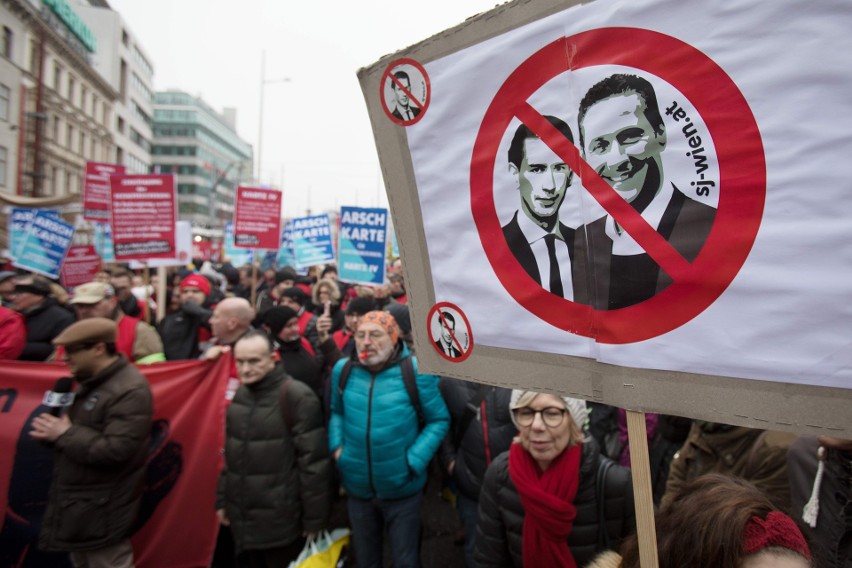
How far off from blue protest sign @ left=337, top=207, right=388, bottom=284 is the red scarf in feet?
15.4

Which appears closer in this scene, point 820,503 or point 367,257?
point 820,503

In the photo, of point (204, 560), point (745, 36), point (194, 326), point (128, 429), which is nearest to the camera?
point (745, 36)

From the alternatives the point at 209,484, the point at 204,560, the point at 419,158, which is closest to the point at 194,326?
the point at 209,484

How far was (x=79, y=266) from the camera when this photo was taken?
828 cm

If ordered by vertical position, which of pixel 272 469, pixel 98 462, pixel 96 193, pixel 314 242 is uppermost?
pixel 96 193

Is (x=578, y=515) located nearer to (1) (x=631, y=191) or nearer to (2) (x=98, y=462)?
(1) (x=631, y=191)

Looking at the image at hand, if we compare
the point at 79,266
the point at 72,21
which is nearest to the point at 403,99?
the point at 79,266

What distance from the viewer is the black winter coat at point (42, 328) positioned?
4707 millimetres

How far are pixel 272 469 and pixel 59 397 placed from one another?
51.5 inches

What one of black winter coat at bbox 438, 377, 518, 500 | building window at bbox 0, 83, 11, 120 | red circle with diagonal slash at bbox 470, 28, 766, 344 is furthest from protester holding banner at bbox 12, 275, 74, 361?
building window at bbox 0, 83, 11, 120

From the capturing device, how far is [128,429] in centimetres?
299

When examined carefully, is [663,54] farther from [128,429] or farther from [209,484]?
[209,484]

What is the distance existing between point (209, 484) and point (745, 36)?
4227 mm

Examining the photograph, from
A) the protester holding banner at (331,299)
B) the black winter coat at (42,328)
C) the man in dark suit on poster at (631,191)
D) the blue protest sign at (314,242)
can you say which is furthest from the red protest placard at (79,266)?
the man in dark suit on poster at (631,191)
